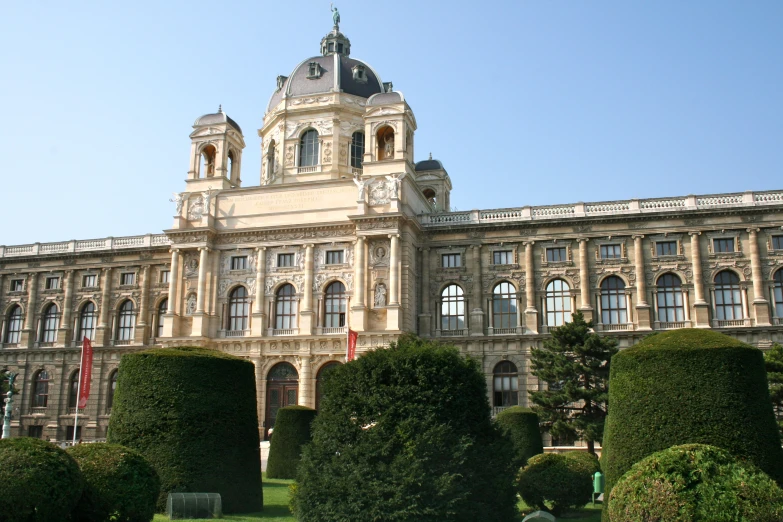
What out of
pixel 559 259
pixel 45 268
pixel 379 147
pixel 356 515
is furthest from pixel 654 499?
pixel 45 268

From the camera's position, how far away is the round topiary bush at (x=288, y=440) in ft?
104

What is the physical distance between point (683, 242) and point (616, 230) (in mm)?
3948

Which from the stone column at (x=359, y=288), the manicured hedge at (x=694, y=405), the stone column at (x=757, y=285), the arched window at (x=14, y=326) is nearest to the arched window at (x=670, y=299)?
the stone column at (x=757, y=285)

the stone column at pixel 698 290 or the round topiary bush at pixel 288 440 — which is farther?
the stone column at pixel 698 290

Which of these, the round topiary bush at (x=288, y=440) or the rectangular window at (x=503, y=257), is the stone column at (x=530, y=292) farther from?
the round topiary bush at (x=288, y=440)

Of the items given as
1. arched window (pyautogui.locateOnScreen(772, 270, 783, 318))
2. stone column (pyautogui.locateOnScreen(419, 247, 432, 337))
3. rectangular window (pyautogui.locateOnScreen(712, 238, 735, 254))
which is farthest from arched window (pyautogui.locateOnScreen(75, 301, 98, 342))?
arched window (pyautogui.locateOnScreen(772, 270, 783, 318))

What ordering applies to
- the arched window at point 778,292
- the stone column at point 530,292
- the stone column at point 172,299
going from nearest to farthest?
the arched window at point 778,292, the stone column at point 530,292, the stone column at point 172,299

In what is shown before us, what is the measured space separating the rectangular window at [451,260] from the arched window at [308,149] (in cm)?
1312

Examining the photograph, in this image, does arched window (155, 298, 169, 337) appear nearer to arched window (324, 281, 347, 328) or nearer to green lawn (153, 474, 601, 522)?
arched window (324, 281, 347, 328)

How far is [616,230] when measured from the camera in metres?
47.1

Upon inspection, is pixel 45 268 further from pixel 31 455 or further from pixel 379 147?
pixel 31 455

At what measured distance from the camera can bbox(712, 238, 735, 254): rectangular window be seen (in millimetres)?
45438

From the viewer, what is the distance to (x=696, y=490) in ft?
41.7

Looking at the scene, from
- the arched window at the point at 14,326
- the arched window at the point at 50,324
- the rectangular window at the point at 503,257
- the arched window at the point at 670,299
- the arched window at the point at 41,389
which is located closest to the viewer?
the arched window at the point at 670,299
